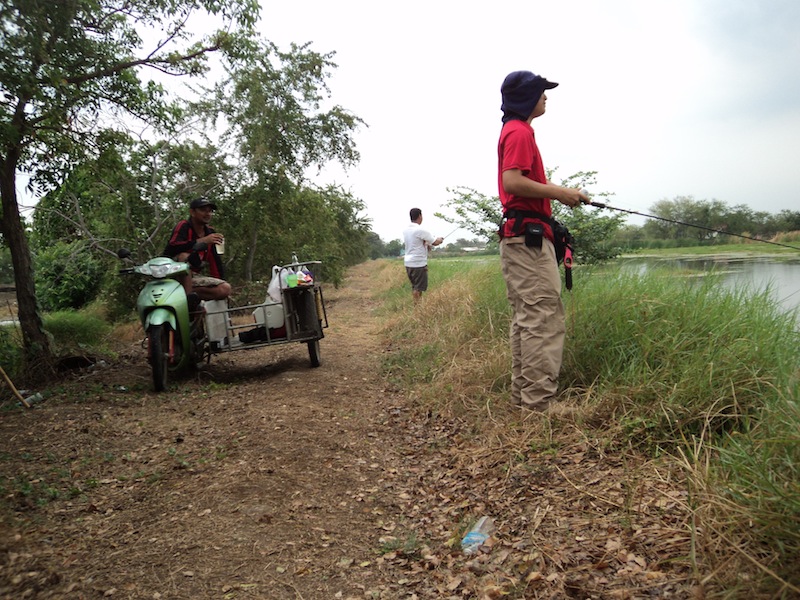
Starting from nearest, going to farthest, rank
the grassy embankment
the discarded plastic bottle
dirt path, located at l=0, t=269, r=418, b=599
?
the grassy embankment → dirt path, located at l=0, t=269, r=418, b=599 → the discarded plastic bottle

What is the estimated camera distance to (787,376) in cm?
293

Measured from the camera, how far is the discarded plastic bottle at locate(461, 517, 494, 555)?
2.70 meters

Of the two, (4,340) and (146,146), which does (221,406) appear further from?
(146,146)

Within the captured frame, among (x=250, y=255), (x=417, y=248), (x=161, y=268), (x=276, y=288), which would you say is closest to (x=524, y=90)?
(x=276, y=288)

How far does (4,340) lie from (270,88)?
8.88 metres

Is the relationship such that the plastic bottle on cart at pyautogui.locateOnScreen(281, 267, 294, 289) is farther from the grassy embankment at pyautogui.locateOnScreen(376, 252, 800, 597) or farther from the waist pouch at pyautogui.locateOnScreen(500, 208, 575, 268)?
the waist pouch at pyautogui.locateOnScreen(500, 208, 575, 268)

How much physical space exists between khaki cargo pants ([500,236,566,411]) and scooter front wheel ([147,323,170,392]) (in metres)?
3.22

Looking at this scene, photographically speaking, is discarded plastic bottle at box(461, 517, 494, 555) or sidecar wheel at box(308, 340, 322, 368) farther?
sidecar wheel at box(308, 340, 322, 368)

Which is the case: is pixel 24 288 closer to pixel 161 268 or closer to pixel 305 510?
pixel 161 268

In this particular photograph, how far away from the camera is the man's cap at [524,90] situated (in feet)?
12.9

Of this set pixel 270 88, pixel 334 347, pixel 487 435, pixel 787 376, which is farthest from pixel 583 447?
pixel 270 88

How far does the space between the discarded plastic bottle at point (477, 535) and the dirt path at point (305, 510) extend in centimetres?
5

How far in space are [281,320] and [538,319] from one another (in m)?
3.20

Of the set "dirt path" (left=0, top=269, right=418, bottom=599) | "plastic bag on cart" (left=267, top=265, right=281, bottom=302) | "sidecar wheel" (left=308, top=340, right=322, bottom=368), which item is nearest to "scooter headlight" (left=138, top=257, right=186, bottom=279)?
"plastic bag on cart" (left=267, top=265, right=281, bottom=302)
